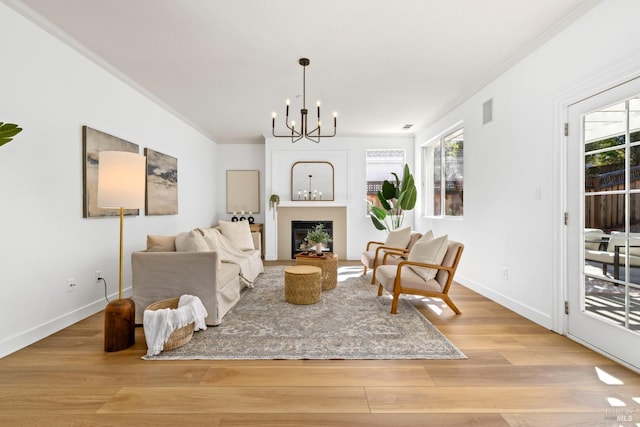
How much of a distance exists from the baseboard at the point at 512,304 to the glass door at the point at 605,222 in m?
0.24

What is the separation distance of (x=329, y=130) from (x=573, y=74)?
404 cm

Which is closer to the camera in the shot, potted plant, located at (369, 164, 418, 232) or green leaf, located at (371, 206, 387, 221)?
potted plant, located at (369, 164, 418, 232)

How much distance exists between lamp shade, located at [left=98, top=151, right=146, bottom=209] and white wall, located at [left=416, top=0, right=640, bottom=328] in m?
3.66

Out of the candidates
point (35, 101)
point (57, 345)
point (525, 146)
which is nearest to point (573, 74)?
point (525, 146)

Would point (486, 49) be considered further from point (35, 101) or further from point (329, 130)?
point (35, 101)

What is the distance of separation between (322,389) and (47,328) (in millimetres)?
2501

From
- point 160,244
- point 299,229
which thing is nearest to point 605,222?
point 160,244

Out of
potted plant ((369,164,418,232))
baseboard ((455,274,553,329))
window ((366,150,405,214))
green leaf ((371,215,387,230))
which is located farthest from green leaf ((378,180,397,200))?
baseboard ((455,274,553,329))

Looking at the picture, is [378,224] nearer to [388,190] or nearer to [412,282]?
[388,190]

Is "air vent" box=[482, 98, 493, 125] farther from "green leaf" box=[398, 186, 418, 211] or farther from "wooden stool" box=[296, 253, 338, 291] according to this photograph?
"wooden stool" box=[296, 253, 338, 291]

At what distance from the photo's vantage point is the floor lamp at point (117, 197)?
230cm

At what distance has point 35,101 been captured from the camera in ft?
8.14

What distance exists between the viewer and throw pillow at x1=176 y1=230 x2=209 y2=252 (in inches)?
117

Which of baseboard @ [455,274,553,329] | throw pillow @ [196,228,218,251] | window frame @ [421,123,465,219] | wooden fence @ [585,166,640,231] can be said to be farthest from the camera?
window frame @ [421,123,465,219]
